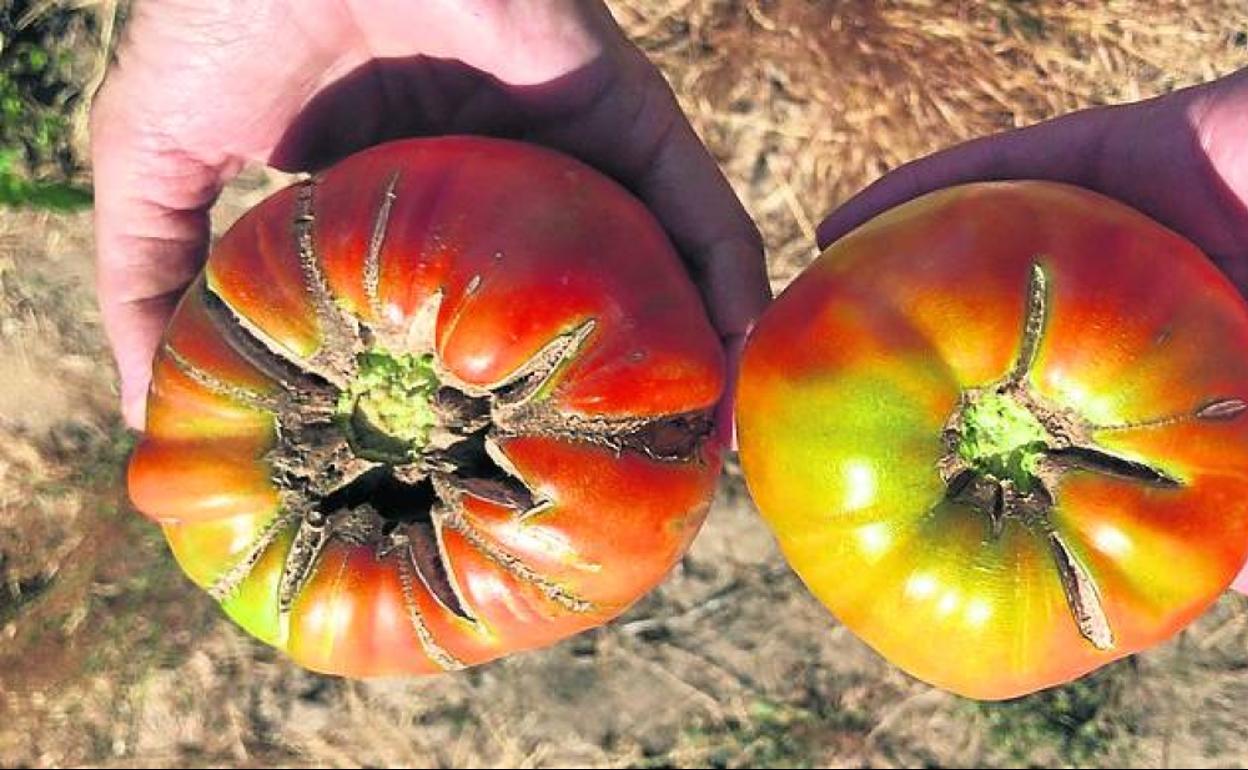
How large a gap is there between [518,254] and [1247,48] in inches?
110

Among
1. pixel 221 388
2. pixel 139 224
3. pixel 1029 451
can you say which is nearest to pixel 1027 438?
pixel 1029 451

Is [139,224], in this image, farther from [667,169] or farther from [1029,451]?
→ [1029,451]

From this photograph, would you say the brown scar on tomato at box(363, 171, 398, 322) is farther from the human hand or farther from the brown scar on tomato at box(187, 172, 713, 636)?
the human hand

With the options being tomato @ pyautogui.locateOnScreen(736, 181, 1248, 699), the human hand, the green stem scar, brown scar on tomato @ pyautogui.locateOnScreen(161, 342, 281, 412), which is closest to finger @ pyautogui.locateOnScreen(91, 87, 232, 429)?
the human hand

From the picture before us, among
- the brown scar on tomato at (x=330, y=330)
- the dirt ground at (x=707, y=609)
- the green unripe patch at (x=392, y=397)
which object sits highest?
the brown scar on tomato at (x=330, y=330)

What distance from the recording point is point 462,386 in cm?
216

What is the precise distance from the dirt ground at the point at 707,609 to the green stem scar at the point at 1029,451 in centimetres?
202

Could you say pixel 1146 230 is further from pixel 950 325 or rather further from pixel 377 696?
pixel 377 696

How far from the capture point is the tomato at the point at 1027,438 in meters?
2.04

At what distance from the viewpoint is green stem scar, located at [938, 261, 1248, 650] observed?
204cm

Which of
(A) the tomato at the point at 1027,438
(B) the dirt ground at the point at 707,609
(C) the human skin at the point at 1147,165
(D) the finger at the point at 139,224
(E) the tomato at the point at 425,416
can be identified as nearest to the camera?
(A) the tomato at the point at 1027,438

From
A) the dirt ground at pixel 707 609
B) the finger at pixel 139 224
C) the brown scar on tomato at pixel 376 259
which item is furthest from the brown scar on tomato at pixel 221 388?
the dirt ground at pixel 707 609

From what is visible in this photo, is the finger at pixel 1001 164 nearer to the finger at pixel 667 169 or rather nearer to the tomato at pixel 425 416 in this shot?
the finger at pixel 667 169

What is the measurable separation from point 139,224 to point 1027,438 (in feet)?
6.52
